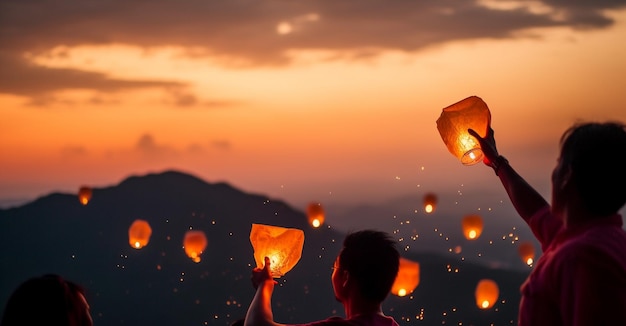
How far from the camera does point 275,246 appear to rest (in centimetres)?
323

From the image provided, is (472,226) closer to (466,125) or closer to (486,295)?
(486,295)

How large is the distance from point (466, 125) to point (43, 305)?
1.64m

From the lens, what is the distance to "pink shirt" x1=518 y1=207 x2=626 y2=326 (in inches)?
81.0

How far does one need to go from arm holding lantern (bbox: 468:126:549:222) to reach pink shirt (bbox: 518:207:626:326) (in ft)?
1.45

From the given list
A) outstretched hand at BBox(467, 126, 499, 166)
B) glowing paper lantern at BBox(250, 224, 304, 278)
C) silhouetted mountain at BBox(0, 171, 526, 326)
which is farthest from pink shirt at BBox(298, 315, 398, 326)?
silhouetted mountain at BBox(0, 171, 526, 326)

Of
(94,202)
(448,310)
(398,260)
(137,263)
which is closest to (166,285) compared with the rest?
(137,263)

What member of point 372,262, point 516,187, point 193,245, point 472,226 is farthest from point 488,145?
point 193,245

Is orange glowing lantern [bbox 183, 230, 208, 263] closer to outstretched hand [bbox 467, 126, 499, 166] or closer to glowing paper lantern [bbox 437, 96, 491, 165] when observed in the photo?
glowing paper lantern [bbox 437, 96, 491, 165]

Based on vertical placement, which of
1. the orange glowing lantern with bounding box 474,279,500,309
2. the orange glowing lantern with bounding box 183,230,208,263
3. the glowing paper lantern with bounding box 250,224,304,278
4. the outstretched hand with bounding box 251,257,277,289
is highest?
the glowing paper lantern with bounding box 250,224,304,278

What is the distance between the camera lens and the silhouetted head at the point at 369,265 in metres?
2.77

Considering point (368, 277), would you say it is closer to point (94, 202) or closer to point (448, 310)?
point (448, 310)

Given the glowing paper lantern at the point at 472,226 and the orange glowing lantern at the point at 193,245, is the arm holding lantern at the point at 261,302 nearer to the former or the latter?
the glowing paper lantern at the point at 472,226

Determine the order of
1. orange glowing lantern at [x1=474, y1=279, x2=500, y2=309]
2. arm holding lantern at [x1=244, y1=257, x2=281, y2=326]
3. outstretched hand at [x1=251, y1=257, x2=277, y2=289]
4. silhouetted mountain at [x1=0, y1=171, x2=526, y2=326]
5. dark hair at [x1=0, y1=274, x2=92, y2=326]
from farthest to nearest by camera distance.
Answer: silhouetted mountain at [x1=0, y1=171, x2=526, y2=326] → orange glowing lantern at [x1=474, y1=279, x2=500, y2=309] → outstretched hand at [x1=251, y1=257, x2=277, y2=289] → arm holding lantern at [x1=244, y1=257, x2=281, y2=326] → dark hair at [x1=0, y1=274, x2=92, y2=326]

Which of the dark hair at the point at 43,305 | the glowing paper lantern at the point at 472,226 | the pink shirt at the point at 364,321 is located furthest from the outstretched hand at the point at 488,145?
the glowing paper lantern at the point at 472,226
